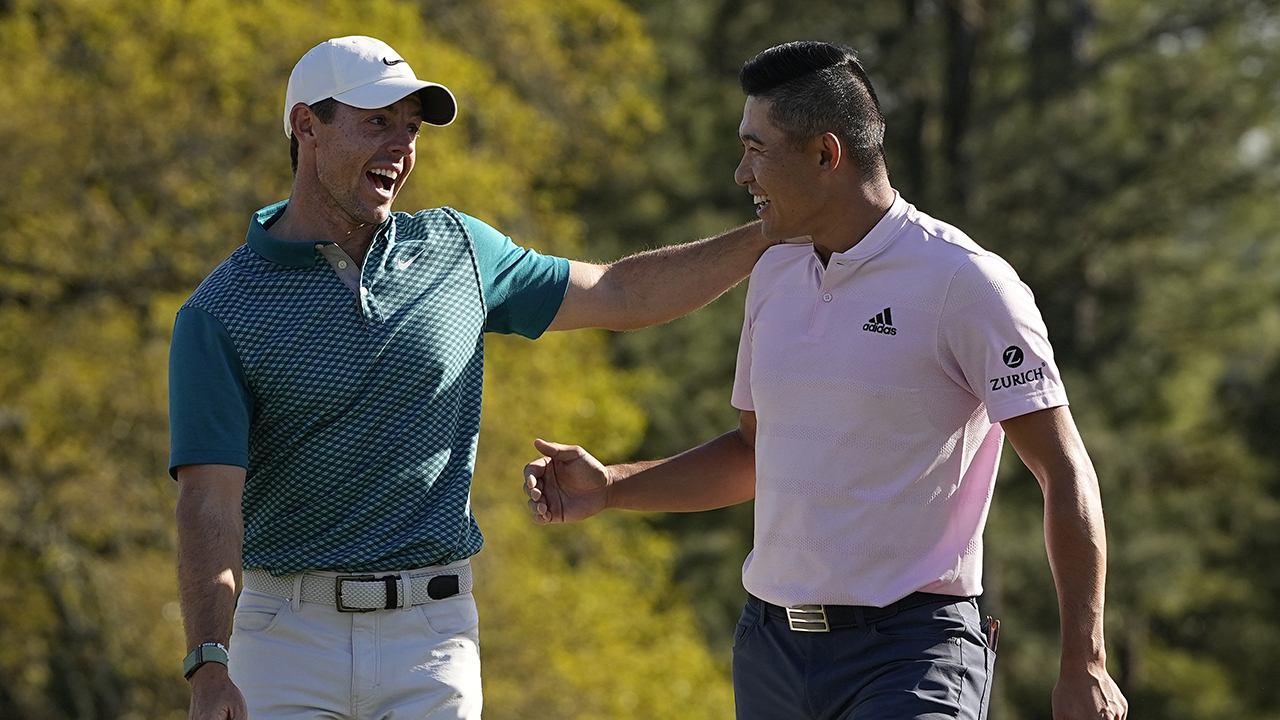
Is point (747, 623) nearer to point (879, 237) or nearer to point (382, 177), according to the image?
point (879, 237)

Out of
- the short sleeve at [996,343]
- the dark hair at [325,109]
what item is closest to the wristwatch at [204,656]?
the dark hair at [325,109]

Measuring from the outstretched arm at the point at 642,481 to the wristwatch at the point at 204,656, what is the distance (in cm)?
98

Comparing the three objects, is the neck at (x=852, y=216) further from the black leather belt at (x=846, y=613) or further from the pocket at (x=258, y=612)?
the pocket at (x=258, y=612)

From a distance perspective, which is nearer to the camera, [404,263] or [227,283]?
[227,283]

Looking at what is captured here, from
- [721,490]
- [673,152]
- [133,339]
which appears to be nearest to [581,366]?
[133,339]

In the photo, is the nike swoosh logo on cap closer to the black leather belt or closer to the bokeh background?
the black leather belt

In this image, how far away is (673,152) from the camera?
69.6ft

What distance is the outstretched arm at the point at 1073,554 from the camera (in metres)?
3.24

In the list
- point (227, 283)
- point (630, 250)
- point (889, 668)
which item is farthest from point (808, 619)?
point (630, 250)

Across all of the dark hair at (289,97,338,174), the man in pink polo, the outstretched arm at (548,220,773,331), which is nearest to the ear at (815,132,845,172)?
the man in pink polo

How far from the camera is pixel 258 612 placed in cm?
372

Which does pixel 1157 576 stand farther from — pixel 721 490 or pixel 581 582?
pixel 721 490

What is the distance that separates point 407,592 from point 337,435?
0.37m

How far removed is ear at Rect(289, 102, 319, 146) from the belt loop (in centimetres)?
101
